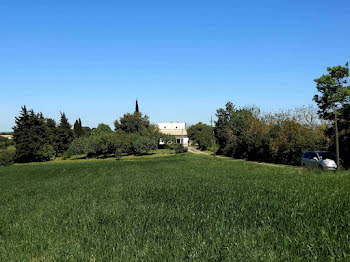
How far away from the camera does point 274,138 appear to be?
130 feet

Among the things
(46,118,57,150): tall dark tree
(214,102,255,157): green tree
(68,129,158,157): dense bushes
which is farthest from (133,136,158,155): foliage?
(46,118,57,150): tall dark tree

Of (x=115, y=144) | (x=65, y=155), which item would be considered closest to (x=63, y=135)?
(x=65, y=155)

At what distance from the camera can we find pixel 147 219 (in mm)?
7320

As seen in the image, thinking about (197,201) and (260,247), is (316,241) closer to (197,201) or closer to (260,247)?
(260,247)

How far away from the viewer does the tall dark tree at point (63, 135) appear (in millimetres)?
74062

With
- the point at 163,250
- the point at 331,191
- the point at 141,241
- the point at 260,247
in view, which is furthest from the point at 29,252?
the point at 331,191

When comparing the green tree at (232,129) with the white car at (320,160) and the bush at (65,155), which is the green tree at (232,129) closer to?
the white car at (320,160)

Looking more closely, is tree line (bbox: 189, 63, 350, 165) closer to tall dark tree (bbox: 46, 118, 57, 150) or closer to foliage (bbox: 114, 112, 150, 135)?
foliage (bbox: 114, 112, 150, 135)

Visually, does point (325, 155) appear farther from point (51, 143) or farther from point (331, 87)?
point (51, 143)

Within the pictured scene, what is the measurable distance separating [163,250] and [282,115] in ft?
154

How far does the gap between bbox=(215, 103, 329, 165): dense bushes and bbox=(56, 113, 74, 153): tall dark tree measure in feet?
155

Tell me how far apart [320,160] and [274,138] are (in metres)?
19.7

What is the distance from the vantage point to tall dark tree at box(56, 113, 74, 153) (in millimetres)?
74062

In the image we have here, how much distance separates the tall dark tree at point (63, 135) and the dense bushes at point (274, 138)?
4719 centimetres
